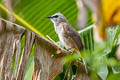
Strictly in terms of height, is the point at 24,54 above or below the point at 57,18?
below

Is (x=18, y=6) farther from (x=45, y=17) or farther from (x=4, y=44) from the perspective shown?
(x=45, y=17)

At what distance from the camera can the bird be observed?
3.32 meters

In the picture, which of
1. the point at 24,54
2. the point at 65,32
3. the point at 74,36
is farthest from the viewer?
the point at 65,32

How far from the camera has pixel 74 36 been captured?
3.33 metres

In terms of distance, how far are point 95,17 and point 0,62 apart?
1.34 meters

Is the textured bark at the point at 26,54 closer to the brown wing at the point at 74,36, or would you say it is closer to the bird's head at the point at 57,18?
the brown wing at the point at 74,36

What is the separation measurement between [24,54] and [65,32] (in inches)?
75.3

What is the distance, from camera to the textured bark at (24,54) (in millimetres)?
1777

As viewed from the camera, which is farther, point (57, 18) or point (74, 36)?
point (57, 18)

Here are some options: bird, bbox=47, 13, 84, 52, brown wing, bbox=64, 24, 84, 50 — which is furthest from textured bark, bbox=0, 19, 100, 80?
bird, bbox=47, 13, 84, 52

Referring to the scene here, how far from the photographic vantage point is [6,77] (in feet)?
5.76

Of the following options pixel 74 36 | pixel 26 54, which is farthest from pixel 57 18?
pixel 26 54

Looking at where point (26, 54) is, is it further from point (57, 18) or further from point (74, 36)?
point (57, 18)

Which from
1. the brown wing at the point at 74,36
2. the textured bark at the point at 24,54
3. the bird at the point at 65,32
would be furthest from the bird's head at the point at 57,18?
the textured bark at the point at 24,54
